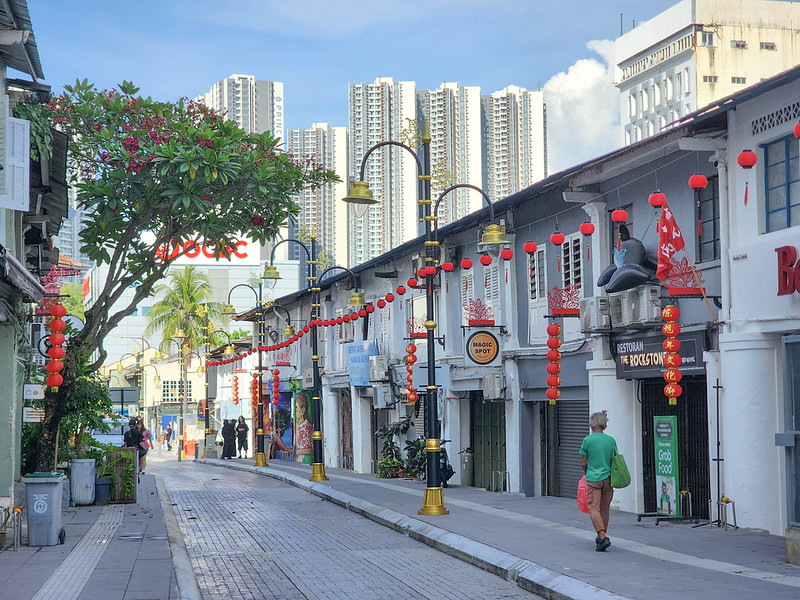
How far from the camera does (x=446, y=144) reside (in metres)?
84.2

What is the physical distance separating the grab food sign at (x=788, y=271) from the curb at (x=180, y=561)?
9054 mm

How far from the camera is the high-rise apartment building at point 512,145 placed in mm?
95625

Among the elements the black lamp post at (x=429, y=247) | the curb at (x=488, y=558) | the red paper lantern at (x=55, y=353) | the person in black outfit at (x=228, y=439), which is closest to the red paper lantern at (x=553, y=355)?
the black lamp post at (x=429, y=247)

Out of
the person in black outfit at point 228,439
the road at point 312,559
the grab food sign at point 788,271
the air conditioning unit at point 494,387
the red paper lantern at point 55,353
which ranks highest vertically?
the grab food sign at point 788,271

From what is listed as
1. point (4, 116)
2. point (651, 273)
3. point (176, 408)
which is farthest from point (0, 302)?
point (176, 408)

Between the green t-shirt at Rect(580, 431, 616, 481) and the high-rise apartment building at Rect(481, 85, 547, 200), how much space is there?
266 ft

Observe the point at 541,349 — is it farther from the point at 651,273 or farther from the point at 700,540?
the point at 700,540

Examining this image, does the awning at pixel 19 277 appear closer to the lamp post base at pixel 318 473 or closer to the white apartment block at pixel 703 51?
the lamp post base at pixel 318 473

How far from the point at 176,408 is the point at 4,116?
64.7 meters

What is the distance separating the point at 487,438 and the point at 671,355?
37.7ft

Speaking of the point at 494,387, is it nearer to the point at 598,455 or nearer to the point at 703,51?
the point at 598,455

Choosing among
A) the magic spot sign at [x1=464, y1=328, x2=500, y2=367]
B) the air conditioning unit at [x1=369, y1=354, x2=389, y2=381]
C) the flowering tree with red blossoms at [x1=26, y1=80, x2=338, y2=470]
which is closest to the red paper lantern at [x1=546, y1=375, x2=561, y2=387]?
the magic spot sign at [x1=464, y1=328, x2=500, y2=367]

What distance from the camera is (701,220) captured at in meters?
17.9

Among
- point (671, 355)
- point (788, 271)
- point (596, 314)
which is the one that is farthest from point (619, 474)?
point (596, 314)
